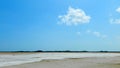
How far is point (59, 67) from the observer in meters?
17.8

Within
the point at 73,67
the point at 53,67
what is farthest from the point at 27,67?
the point at 73,67

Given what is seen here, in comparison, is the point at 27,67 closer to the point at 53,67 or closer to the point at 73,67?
the point at 53,67

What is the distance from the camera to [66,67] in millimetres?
17906

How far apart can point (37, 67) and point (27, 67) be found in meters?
0.79

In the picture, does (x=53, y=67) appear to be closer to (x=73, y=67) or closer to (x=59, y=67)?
(x=59, y=67)

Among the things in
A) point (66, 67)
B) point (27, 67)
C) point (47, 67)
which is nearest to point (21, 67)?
point (27, 67)

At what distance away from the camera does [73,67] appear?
17859mm

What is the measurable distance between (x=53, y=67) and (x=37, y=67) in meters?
1.25

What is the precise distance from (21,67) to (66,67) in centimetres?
350

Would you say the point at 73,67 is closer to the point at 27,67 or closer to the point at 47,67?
the point at 47,67

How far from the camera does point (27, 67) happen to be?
1756 cm

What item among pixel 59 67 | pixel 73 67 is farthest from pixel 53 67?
pixel 73 67

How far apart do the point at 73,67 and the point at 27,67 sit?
3566mm

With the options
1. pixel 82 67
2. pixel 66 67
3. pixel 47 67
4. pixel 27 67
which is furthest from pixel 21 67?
pixel 82 67
